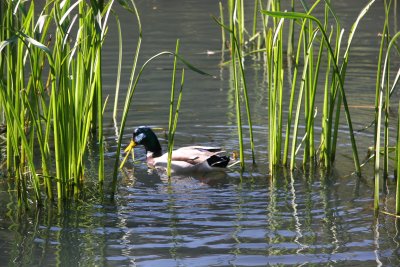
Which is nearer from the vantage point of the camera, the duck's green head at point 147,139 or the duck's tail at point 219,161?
the duck's tail at point 219,161

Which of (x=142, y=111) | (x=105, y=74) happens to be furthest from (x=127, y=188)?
(x=105, y=74)

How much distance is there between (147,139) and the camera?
6562mm

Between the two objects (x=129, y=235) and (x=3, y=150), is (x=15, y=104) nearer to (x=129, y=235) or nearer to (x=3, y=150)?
(x=129, y=235)

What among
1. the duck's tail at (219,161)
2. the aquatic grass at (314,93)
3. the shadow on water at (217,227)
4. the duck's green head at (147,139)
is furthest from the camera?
the duck's green head at (147,139)

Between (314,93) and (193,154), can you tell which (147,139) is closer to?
(193,154)

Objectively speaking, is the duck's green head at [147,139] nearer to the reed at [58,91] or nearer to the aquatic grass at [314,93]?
the aquatic grass at [314,93]

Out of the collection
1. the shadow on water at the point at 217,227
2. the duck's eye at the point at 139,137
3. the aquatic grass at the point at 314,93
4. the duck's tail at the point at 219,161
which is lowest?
the shadow on water at the point at 217,227

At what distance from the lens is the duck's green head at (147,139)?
655cm

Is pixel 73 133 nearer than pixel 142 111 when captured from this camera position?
Yes

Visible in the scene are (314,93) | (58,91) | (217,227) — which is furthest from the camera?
(314,93)

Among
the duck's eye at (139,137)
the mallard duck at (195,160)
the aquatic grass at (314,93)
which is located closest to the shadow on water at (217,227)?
the aquatic grass at (314,93)

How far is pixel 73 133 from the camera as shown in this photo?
4.79 metres

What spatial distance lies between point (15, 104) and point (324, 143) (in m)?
2.04

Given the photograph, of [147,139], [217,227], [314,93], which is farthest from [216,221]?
[147,139]
